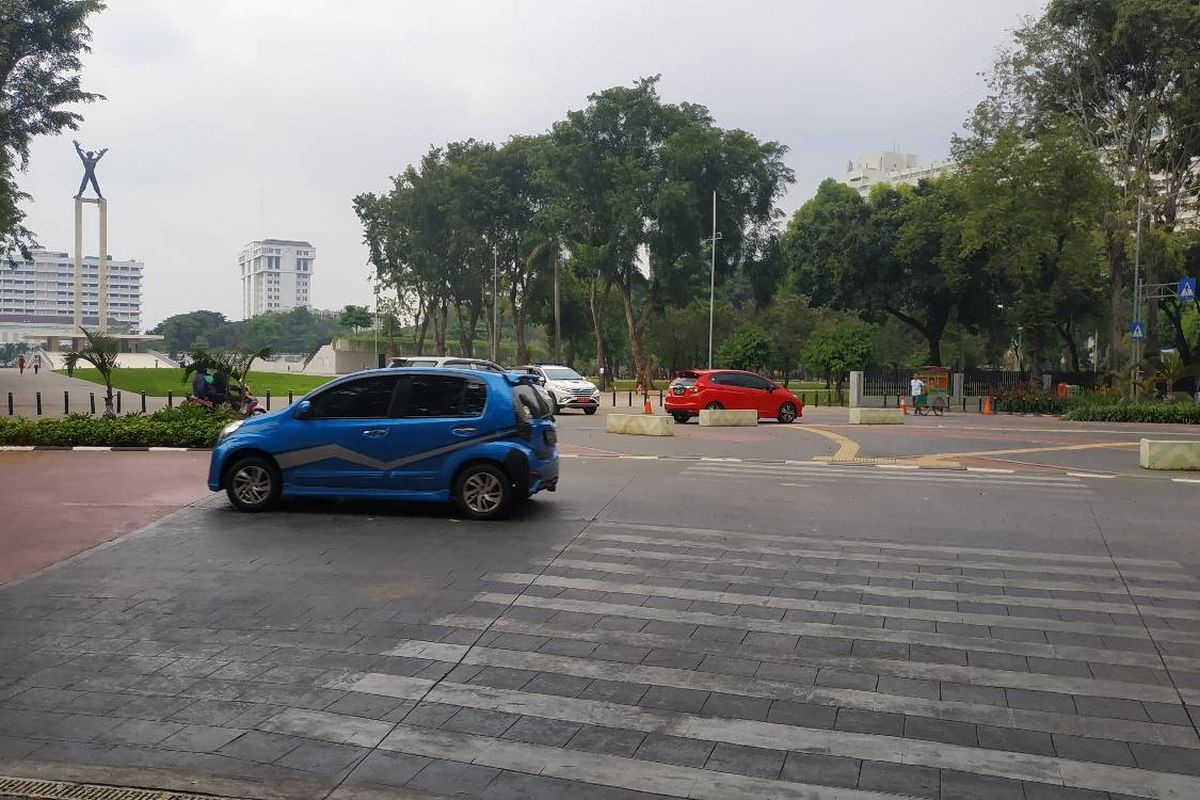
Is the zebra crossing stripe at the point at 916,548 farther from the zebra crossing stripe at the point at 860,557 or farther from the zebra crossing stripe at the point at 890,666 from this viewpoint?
the zebra crossing stripe at the point at 890,666

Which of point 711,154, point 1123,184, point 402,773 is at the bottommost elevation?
point 402,773

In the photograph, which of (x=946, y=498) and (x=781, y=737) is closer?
(x=781, y=737)

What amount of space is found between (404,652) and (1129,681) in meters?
4.28

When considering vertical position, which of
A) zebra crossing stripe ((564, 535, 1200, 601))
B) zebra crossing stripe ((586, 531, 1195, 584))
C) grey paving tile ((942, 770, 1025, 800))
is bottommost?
grey paving tile ((942, 770, 1025, 800))

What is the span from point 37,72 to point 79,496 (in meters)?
34.7

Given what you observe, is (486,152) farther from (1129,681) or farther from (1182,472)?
(1129,681)

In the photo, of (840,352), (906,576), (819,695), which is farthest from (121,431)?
(840,352)

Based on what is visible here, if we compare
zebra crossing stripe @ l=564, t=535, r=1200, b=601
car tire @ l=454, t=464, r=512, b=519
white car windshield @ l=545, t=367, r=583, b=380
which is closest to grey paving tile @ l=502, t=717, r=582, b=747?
zebra crossing stripe @ l=564, t=535, r=1200, b=601

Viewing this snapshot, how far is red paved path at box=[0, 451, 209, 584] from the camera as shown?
9769 millimetres

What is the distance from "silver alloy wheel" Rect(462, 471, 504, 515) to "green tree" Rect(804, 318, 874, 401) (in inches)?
1581

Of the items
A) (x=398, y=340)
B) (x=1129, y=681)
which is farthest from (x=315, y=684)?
(x=398, y=340)

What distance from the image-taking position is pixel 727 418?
27.1 metres

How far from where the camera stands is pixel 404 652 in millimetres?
6316

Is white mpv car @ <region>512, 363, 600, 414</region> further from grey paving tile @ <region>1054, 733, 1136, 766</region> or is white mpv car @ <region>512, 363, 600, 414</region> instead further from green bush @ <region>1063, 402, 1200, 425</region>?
grey paving tile @ <region>1054, 733, 1136, 766</region>
